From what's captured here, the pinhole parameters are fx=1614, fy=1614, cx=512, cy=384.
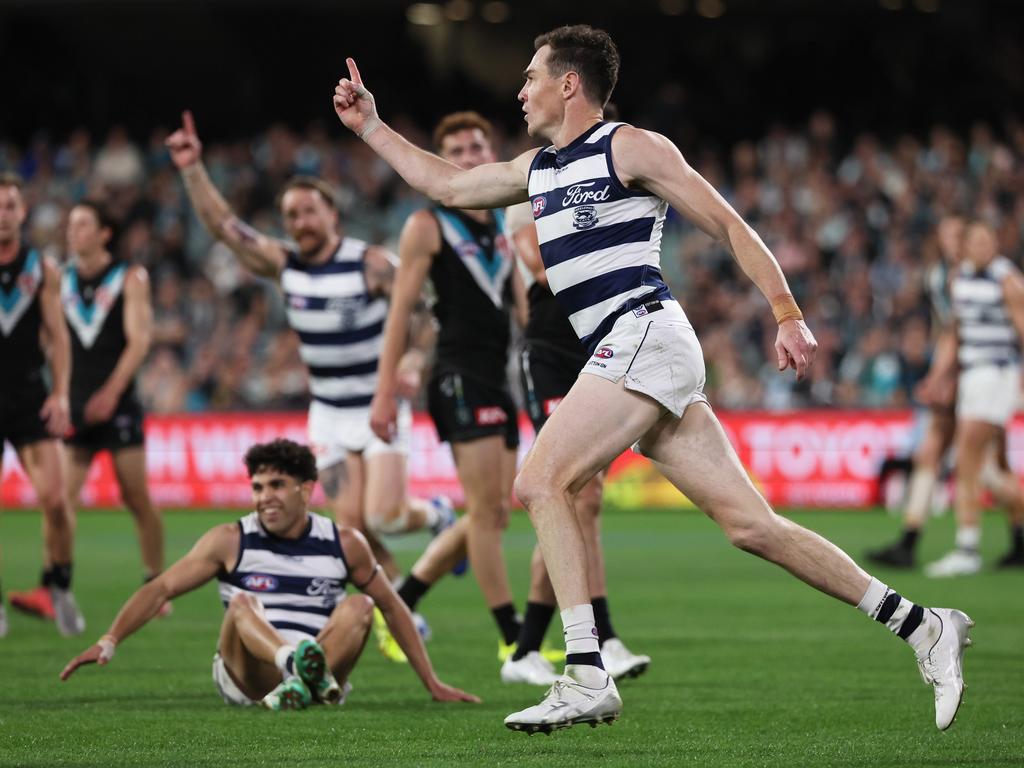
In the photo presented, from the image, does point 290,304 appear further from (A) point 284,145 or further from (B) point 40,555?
(A) point 284,145

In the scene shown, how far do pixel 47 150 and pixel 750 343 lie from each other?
1295 centimetres

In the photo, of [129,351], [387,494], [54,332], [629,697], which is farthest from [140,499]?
[629,697]

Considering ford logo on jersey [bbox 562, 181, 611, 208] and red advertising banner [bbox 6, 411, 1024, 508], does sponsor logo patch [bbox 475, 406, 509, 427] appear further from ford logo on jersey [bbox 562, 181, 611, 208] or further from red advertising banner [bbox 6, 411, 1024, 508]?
red advertising banner [bbox 6, 411, 1024, 508]

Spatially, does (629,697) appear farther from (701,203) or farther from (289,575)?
(701,203)

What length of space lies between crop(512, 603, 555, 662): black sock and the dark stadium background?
817 inches

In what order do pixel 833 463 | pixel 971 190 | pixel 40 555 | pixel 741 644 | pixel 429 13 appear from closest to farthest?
1. pixel 741 644
2. pixel 40 555
3. pixel 833 463
4. pixel 971 190
5. pixel 429 13

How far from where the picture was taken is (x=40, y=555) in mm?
15445

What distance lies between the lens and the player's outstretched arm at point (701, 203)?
18.2ft

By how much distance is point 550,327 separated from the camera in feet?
25.9

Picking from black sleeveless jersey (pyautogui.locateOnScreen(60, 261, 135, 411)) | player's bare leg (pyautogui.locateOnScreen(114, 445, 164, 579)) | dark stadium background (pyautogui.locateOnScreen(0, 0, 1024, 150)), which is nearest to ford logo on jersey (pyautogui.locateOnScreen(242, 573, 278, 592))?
player's bare leg (pyautogui.locateOnScreen(114, 445, 164, 579))

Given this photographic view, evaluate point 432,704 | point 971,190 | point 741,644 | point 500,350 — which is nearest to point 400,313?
point 500,350

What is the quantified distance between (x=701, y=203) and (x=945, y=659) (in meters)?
1.86

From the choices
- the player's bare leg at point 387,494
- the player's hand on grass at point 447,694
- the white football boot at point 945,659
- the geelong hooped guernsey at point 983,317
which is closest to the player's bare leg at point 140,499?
the player's bare leg at point 387,494

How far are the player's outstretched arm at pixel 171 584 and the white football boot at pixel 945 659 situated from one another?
296 cm
